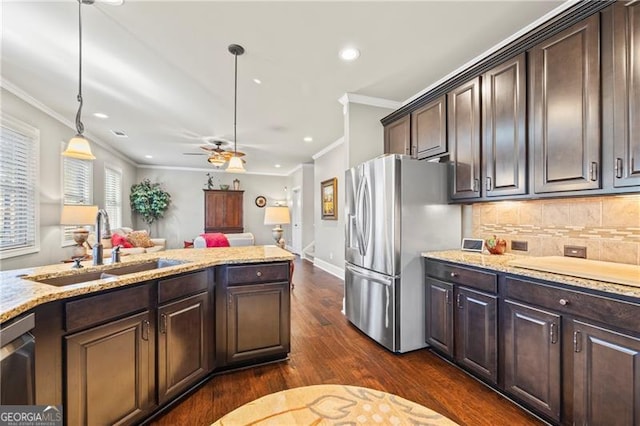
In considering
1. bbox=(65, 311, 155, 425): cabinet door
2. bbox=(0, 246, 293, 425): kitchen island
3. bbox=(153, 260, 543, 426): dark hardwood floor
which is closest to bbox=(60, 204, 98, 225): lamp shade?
bbox=(0, 246, 293, 425): kitchen island

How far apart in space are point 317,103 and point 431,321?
3.00 meters

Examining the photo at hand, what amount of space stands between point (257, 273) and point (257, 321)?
0.41 m

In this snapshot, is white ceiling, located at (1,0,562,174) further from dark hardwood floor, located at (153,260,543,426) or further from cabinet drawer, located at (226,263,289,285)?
dark hardwood floor, located at (153,260,543,426)

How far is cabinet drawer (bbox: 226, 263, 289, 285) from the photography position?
2.18 meters

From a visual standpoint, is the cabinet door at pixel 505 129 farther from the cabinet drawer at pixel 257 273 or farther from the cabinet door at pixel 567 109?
the cabinet drawer at pixel 257 273

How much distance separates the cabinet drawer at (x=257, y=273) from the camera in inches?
85.8

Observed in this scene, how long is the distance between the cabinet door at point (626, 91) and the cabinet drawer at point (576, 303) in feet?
2.28

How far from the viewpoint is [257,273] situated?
7.36 feet

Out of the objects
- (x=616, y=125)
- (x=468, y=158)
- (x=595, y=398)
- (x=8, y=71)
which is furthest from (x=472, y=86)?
(x=8, y=71)

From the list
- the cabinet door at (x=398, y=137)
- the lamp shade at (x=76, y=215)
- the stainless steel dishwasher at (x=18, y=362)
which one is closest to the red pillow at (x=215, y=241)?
the lamp shade at (x=76, y=215)

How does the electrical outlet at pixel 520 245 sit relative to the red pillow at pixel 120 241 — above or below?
above

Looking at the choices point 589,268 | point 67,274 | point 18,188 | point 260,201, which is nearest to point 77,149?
point 67,274

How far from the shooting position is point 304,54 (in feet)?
8.30

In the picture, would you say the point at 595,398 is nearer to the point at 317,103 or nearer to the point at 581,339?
the point at 581,339
